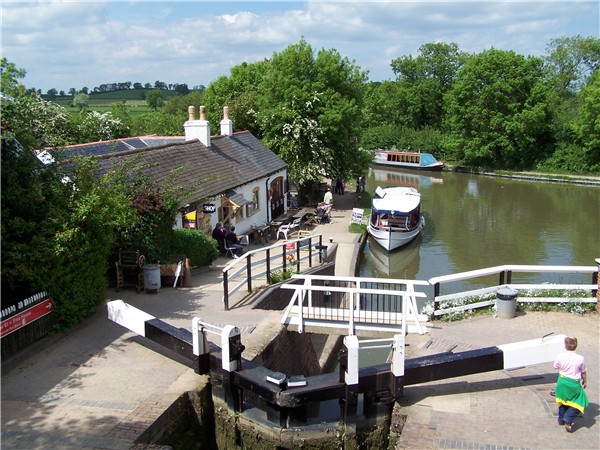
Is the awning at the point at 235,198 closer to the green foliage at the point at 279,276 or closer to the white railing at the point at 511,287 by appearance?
the green foliage at the point at 279,276

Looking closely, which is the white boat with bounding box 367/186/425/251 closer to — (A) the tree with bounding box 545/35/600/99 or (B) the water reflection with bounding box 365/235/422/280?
(B) the water reflection with bounding box 365/235/422/280

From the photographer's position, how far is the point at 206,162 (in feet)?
74.1

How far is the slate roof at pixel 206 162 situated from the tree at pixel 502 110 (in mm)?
33385

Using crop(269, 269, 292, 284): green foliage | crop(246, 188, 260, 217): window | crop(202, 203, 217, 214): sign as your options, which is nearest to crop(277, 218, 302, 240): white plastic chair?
crop(246, 188, 260, 217): window

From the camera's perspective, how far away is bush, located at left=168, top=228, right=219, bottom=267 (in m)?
15.7

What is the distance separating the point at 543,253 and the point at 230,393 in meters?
21.4

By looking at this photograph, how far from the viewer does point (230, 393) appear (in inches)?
331

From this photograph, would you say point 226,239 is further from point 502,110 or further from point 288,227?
point 502,110

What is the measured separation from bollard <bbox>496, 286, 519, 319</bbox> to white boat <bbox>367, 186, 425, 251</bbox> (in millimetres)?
14870

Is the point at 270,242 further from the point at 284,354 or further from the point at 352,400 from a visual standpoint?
the point at 352,400

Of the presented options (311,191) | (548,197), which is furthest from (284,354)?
(548,197)

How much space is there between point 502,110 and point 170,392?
55.1m

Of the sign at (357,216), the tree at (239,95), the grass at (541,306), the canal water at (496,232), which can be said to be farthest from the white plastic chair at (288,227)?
the tree at (239,95)

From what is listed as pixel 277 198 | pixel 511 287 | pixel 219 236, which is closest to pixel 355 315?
pixel 511 287
